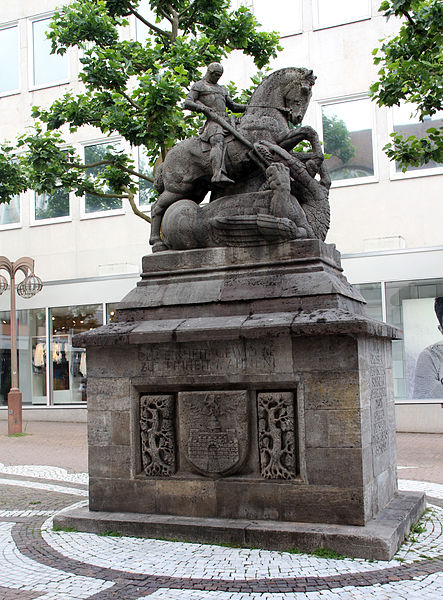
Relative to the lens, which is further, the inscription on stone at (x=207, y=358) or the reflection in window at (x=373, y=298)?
the reflection in window at (x=373, y=298)

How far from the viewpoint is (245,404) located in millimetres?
6629

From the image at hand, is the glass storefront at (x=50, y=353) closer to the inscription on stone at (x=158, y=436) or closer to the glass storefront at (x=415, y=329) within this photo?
the glass storefront at (x=415, y=329)

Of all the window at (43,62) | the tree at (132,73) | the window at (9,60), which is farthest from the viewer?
the window at (9,60)

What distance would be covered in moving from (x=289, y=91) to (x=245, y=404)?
342 centimetres

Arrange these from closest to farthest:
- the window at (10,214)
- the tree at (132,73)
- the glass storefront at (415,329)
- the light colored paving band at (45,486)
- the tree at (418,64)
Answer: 1. the light colored paving band at (45,486)
2. the tree at (418,64)
3. the tree at (132,73)
4. the glass storefront at (415,329)
5. the window at (10,214)

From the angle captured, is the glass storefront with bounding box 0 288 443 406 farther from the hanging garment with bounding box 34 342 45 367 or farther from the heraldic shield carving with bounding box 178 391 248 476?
the heraldic shield carving with bounding box 178 391 248 476

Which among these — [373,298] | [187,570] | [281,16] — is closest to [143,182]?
[281,16]

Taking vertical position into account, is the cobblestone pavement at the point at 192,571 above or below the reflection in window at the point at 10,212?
below

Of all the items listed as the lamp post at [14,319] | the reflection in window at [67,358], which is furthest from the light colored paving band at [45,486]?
the reflection in window at [67,358]

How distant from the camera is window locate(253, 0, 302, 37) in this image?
18.6m

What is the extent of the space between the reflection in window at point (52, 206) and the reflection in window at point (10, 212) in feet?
2.60

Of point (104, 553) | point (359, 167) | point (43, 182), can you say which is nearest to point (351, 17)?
point (359, 167)

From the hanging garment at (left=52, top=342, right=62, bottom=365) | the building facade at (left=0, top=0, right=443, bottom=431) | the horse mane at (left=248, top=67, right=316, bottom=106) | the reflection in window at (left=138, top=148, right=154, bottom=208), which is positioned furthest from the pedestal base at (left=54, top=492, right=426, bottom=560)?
the reflection in window at (left=138, top=148, right=154, bottom=208)

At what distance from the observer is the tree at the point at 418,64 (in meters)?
9.87
